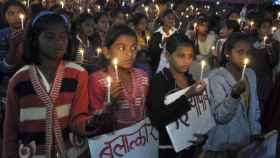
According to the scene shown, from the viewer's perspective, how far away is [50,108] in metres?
2.79

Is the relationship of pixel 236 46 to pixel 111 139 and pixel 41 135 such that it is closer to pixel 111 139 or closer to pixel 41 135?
pixel 111 139

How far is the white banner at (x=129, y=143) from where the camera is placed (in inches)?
126

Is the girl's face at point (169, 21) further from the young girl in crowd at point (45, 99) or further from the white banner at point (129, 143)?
the young girl in crowd at point (45, 99)

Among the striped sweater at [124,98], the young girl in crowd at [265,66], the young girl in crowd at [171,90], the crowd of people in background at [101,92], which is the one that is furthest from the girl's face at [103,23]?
the striped sweater at [124,98]

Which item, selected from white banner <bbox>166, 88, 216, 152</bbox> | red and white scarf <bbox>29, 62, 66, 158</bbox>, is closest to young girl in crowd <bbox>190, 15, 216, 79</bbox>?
white banner <bbox>166, 88, 216, 152</bbox>

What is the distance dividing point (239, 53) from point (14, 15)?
8.32 feet

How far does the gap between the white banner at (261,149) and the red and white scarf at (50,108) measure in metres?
1.27

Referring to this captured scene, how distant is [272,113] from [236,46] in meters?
2.74

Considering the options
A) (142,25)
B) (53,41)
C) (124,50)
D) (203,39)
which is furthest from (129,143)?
(142,25)

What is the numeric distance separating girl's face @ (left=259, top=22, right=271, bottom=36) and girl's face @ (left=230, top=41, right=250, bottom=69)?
3.39 m

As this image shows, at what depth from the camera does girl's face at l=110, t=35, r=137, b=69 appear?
11.2ft

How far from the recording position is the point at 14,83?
9.29 feet

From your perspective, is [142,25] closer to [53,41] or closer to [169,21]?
[169,21]

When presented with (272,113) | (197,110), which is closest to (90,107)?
(197,110)
